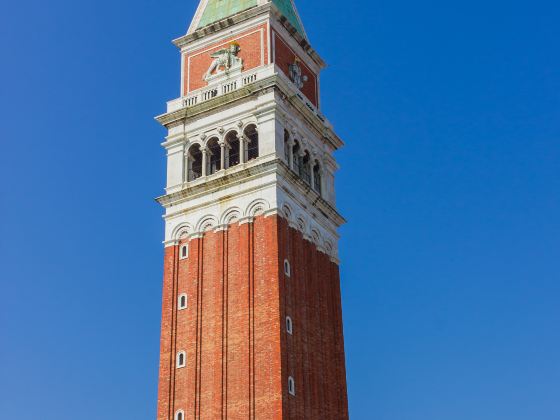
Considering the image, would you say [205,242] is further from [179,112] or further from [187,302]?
[179,112]

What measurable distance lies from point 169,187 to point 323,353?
52.0 ft

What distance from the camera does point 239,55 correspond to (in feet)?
232

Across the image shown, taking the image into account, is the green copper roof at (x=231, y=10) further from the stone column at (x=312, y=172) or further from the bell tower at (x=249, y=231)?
the stone column at (x=312, y=172)

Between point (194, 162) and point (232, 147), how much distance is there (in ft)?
10.7

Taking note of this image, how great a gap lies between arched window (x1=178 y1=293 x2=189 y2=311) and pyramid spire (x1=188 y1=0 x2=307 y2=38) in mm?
22531

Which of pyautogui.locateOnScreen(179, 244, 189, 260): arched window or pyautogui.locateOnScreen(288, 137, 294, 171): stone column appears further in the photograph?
pyautogui.locateOnScreen(288, 137, 294, 171): stone column

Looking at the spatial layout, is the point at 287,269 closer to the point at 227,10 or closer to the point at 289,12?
the point at 227,10

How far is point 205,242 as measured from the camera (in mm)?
64000

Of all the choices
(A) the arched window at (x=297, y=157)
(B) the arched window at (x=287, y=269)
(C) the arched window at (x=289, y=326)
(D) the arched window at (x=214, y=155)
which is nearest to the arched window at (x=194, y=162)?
(D) the arched window at (x=214, y=155)

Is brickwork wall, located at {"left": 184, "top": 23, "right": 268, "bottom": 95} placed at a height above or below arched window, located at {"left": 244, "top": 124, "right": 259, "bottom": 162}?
above

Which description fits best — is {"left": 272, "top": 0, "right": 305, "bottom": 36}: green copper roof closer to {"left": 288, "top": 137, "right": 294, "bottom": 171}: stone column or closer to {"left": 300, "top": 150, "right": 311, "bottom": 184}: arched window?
{"left": 300, "top": 150, "right": 311, "bottom": 184}: arched window

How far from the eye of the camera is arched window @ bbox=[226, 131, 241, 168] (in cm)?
6694

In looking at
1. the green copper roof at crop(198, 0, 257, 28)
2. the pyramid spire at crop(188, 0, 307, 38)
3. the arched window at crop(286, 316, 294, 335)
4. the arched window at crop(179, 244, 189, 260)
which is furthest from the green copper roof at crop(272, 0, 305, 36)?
the arched window at crop(286, 316, 294, 335)

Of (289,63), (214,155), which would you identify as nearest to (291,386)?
(214,155)
